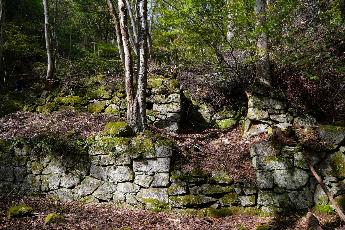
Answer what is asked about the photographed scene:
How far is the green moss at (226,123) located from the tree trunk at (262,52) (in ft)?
5.99

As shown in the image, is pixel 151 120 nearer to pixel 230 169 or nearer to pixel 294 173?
pixel 230 169

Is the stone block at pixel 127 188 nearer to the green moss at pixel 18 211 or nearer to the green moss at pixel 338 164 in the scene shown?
the green moss at pixel 18 211

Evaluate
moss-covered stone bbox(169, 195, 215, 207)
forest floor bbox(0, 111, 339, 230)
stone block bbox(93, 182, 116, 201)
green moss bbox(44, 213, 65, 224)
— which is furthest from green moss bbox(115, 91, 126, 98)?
green moss bbox(44, 213, 65, 224)

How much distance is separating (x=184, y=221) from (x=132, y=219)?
1183 mm

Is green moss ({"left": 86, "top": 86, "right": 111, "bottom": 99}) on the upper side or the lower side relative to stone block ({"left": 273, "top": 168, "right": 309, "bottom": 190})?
upper

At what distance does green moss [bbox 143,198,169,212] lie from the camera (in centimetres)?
854

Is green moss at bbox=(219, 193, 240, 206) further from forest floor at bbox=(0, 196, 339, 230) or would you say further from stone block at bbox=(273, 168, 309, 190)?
stone block at bbox=(273, 168, 309, 190)

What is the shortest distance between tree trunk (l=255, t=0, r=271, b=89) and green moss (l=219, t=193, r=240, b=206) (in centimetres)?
404

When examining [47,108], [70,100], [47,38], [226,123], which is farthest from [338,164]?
[47,38]

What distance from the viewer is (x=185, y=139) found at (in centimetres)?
1075

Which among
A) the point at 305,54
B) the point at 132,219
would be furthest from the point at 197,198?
the point at 305,54

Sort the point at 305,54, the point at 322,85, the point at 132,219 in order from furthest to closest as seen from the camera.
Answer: the point at 305,54, the point at 322,85, the point at 132,219

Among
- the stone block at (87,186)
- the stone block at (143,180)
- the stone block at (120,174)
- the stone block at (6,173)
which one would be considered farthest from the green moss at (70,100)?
the stone block at (143,180)

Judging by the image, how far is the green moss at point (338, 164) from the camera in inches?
337
